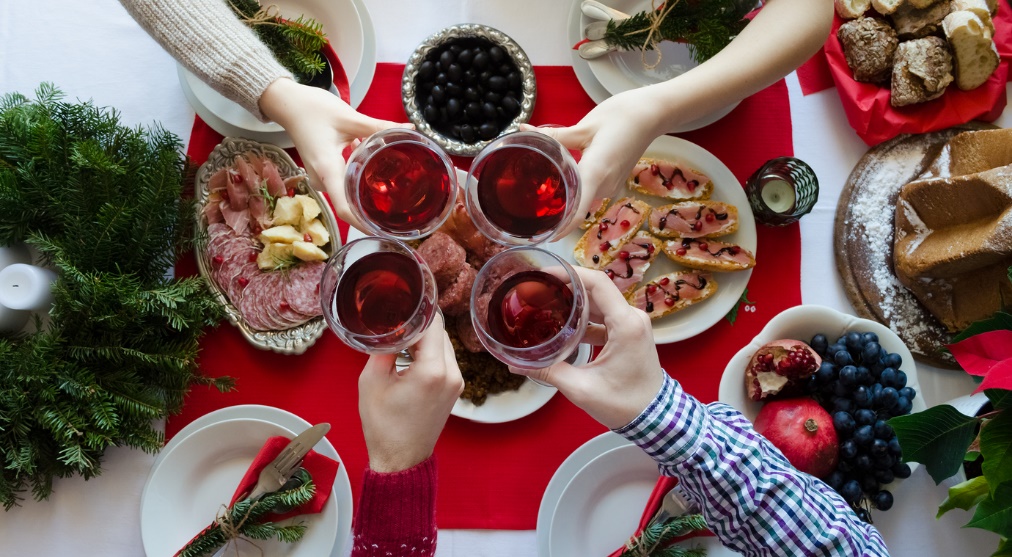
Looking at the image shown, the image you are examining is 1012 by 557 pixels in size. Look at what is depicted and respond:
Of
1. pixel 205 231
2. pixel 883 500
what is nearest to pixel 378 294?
pixel 205 231

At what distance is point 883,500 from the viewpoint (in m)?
1.30

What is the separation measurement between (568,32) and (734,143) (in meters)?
0.48

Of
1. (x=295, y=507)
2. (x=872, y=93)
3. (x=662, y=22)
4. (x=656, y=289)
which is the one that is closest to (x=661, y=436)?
(x=656, y=289)

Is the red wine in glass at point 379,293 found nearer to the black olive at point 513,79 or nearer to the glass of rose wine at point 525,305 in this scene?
the glass of rose wine at point 525,305

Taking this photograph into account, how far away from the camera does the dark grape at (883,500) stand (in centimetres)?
130

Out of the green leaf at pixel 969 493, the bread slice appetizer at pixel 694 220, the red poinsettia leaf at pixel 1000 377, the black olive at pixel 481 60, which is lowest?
the green leaf at pixel 969 493

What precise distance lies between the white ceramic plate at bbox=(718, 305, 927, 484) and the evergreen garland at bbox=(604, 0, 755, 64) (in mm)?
591

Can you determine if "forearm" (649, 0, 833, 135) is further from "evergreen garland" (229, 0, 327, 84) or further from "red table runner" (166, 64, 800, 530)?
"evergreen garland" (229, 0, 327, 84)

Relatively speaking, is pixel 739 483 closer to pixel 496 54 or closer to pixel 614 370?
pixel 614 370

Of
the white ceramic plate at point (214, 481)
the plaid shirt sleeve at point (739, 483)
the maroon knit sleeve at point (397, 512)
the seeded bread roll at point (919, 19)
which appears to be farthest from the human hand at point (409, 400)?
the seeded bread roll at point (919, 19)

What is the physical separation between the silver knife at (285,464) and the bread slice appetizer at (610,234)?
681 mm

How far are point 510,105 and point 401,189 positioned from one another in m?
0.52

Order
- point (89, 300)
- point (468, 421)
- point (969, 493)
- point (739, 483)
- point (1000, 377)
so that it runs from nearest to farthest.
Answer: point (1000, 377)
point (739, 483)
point (969, 493)
point (89, 300)
point (468, 421)

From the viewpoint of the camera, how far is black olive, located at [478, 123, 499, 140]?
138cm
